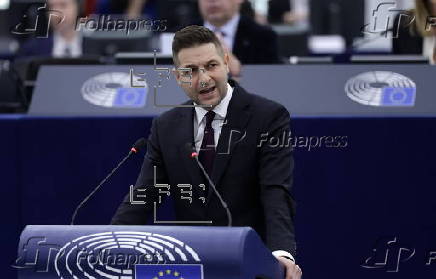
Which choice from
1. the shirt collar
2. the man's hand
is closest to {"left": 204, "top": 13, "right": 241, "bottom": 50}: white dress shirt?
the shirt collar

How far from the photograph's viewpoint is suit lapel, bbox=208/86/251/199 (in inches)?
166

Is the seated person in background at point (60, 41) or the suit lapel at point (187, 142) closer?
the suit lapel at point (187, 142)

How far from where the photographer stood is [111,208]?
18.6 feet

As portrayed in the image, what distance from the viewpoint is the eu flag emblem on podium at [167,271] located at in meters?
3.27

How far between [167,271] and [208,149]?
104 centimetres

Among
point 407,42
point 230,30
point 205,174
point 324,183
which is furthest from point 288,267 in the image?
point 407,42

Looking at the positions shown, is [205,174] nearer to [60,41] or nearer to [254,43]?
[254,43]

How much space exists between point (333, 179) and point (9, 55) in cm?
518

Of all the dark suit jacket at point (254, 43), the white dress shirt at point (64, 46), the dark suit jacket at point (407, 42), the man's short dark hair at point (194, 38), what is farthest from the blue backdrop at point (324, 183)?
the white dress shirt at point (64, 46)

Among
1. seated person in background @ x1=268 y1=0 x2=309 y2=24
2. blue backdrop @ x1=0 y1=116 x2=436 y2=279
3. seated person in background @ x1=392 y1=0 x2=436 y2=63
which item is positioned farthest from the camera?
seated person in background @ x1=268 y1=0 x2=309 y2=24

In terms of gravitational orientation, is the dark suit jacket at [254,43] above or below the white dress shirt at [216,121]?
below

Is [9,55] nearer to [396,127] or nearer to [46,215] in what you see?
[46,215]

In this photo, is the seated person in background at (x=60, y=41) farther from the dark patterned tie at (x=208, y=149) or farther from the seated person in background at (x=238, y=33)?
the dark patterned tie at (x=208, y=149)

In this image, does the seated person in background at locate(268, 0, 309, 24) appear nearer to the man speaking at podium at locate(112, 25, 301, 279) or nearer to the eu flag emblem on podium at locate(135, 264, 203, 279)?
the man speaking at podium at locate(112, 25, 301, 279)
